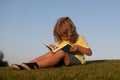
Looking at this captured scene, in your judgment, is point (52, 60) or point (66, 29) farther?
point (66, 29)

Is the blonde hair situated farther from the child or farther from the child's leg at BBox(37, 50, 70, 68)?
the child's leg at BBox(37, 50, 70, 68)

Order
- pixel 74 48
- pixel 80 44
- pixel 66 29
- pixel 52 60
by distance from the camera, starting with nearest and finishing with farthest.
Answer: pixel 52 60 < pixel 74 48 < pixel 66 29 < pixel 80 44

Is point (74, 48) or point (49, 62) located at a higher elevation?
point (74, 48)

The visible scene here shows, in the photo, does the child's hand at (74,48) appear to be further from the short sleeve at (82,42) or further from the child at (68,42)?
the short sleeve at (82,42)

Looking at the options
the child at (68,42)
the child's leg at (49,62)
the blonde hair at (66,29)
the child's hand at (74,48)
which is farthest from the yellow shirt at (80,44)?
the child's leg at (49,62)

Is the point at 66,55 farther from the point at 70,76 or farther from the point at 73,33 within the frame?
the point at 70,76

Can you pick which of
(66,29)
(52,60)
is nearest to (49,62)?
(52,60)

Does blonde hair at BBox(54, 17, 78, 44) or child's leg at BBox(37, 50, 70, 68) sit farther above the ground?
blonde hair at BBox(54, 17, 78, 44)

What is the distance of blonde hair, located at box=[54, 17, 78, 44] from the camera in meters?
→ 7.63

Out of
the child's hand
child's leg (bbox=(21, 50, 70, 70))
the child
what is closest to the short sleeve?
the child

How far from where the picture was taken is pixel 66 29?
762cm

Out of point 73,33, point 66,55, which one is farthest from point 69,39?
point 66,55

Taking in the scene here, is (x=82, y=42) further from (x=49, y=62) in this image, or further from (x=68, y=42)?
(x=49, y=62)

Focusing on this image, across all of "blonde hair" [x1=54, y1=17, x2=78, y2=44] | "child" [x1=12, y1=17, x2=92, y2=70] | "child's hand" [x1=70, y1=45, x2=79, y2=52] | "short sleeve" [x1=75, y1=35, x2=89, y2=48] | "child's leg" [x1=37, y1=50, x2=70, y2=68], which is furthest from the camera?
"short sleeve" [x1=75, y1=35, x2=89, y2=48]
